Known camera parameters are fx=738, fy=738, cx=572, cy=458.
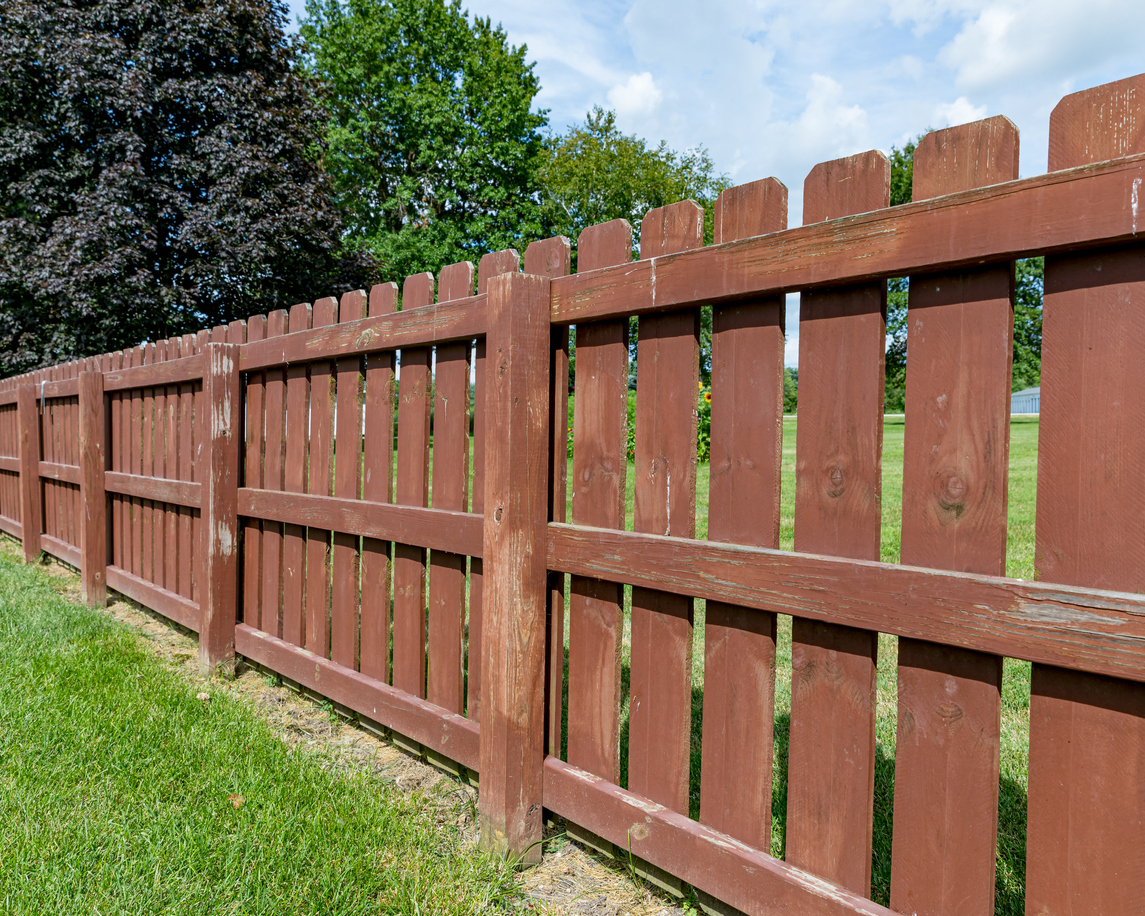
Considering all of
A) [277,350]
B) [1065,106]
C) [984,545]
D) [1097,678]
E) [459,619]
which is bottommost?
[459,619]

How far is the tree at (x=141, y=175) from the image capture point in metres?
14.6

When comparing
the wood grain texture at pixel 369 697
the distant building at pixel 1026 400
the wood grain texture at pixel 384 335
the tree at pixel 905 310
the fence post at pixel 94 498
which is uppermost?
the tree at pixel 905 310

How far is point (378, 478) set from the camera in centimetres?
307

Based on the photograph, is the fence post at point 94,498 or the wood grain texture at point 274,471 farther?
the fence post at point 94,498

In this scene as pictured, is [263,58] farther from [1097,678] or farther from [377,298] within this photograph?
[1097,678]

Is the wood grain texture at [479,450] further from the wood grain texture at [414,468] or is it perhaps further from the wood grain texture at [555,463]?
the wood grain texture at [414,468]

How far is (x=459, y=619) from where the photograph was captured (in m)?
2.70

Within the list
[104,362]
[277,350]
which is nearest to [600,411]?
[277,350]

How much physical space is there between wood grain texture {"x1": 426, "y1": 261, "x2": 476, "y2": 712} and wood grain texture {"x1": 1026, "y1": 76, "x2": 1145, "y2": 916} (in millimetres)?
1793

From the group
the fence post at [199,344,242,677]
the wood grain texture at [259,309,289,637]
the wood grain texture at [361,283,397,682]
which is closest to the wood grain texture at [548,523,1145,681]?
the wood grain texture at [361,283,397,682]

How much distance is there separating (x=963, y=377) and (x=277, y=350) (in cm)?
313

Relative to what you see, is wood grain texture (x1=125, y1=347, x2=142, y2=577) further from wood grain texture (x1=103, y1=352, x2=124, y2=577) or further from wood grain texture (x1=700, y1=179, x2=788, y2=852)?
wood grain texture (x1=700, y1=179, x2=788, y2=852)

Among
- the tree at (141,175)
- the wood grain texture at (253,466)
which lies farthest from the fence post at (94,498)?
the tree at (141,175)

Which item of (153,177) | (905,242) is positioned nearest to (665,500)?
(905,242)
